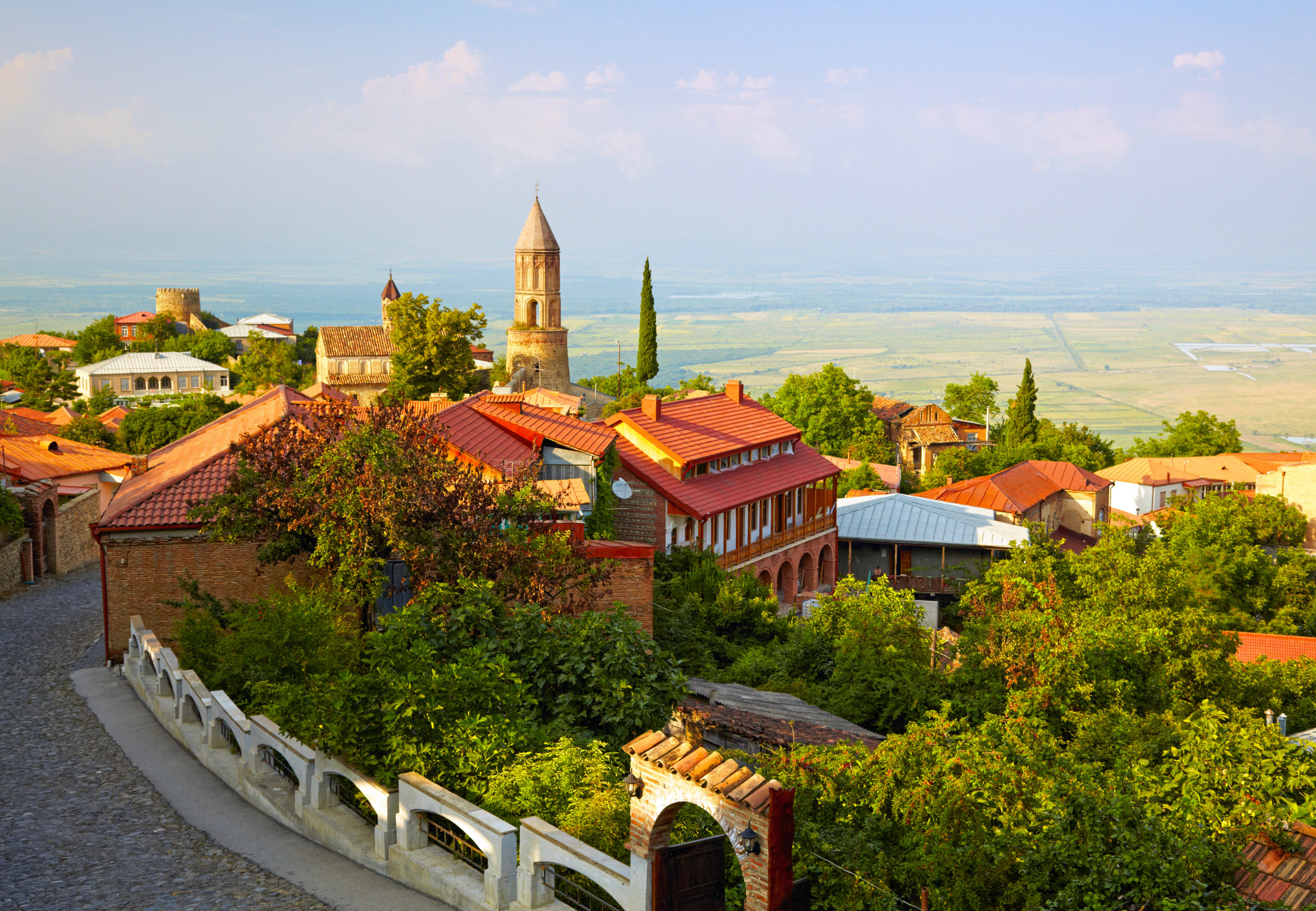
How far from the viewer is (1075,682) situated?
1717cm

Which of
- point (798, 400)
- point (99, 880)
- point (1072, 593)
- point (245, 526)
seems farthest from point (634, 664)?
point (798, 400)

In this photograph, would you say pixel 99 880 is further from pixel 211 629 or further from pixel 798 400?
pixel 798 400

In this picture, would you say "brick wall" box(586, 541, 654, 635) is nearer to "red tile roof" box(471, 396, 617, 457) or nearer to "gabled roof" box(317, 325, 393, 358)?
"red tile roof" box(471, 396, 617, 457)

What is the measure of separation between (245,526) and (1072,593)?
1733 centimetres

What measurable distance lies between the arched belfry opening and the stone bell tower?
252 ft

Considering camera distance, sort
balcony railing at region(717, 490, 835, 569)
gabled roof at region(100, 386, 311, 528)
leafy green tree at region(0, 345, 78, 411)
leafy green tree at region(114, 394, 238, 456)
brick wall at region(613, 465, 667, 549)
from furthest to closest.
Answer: leafy green tree at region(0, 345, 78, 411) → leafy green tree at region(114, 394, 238, 456) → balcony railing at region(717, 490, 835, 569) → brick wall at region(613, 465, 667, 549) → gabled roof at region(100, 386, 311, 528)

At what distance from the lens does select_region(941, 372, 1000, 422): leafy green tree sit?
10112 cm

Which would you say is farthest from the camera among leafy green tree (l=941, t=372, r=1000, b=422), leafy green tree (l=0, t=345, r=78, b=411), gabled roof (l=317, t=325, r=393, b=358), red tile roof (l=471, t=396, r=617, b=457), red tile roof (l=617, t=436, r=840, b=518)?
leafy green tree (l=941, t=372, r=1000, b=422)

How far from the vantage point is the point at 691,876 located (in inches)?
309

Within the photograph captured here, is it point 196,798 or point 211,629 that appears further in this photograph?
point 211,629

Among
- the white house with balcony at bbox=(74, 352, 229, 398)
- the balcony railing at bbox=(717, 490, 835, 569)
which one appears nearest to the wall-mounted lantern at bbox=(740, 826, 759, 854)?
the balcony railing at bbox=(717, 490, 835, 569)

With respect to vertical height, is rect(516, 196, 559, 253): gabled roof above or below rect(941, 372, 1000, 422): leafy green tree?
above

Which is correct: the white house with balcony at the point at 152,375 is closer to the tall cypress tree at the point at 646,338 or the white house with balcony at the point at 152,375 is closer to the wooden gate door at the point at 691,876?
the tall cypress tree at the point at 646,338

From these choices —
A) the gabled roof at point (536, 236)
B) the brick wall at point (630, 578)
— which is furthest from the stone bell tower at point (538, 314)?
the brick wall at point (630, 578)
